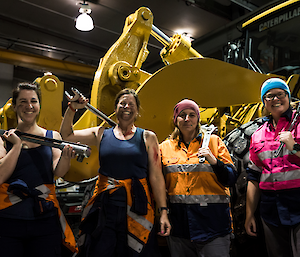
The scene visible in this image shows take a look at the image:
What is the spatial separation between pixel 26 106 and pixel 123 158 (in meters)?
0.73

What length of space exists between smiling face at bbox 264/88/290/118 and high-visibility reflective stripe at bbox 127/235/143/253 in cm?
137

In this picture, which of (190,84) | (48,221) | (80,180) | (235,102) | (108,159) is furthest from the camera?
(235,102)

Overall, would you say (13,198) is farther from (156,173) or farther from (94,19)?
(94,19)

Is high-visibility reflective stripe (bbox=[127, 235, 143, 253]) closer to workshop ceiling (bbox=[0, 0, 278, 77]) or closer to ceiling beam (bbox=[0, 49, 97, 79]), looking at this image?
workshop ceiling (bbox=[0, 0, 278, 77])

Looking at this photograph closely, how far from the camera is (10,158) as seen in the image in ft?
5.62

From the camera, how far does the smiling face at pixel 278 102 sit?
83.8 inches

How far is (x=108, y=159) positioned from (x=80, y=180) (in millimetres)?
785

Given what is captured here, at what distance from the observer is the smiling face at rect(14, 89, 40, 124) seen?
1.89 metres

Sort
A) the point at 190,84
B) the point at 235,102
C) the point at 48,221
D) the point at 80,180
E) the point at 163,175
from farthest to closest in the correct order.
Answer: the point at 235,102 < the point at 190,84 < the point at 80,180 < the point at 163,175 < the point at 48,221

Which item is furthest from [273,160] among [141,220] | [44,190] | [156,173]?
[44,190]

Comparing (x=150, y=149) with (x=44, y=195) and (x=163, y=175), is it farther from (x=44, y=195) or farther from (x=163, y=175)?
(x=44, y=195)

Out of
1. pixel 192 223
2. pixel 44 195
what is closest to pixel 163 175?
pixel 192 223

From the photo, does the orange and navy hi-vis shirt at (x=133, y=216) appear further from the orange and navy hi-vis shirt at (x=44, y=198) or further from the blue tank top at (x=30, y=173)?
the blue tank top at (x=30, y=173)

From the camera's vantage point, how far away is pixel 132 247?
70.9 inches
